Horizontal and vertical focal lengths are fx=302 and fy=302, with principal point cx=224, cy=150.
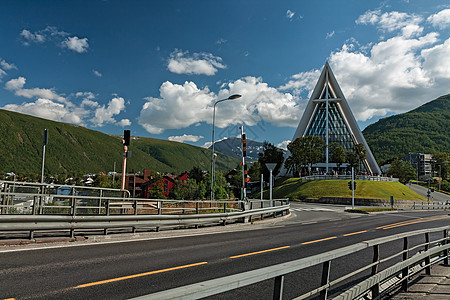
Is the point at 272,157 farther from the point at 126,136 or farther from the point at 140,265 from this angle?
the point at 140,265

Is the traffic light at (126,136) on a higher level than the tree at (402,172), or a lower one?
lower

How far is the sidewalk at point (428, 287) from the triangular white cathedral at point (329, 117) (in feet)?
301

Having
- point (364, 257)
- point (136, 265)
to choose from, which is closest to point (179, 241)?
point (136, 265)

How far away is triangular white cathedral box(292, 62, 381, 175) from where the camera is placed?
94.4m

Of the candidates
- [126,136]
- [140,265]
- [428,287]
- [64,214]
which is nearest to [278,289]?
[428,287]

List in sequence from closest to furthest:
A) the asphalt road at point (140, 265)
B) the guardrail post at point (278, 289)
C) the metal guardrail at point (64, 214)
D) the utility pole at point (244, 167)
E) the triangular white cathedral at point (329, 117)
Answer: the guardrail post at point (278, 289)
the asphalt road at point (140, 265)
the metal guardrail at point (64, 214)
the utility pole at point (244, 167)
the triangular white cathedral at point (329, 117)

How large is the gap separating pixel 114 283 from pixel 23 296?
141 cm

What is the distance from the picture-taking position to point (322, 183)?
2158 inches

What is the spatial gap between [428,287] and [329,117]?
96.0 metres

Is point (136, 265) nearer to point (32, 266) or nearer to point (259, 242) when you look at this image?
point (32, 266)

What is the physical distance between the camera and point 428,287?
5.78 meters

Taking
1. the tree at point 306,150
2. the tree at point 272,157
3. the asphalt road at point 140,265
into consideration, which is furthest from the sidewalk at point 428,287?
the tree at point 272,157

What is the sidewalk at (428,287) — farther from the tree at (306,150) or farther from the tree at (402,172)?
the tree at (402,172)

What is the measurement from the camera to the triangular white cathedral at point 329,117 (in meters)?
94.4
